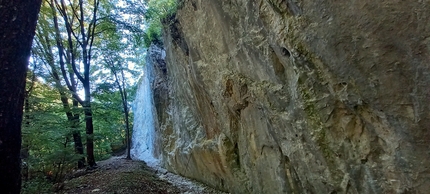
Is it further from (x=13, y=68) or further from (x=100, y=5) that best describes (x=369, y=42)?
(x=100, y=5)

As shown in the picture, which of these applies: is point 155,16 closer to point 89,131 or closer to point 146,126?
point 89,131

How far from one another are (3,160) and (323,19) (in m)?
3.08

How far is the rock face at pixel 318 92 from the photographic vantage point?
2.11m

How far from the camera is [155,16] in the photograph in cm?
977

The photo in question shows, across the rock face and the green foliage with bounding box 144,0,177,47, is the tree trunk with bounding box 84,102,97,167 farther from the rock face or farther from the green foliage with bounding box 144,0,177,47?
the rock face

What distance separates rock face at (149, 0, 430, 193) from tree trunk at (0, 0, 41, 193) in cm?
267

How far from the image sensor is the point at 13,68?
2135mm

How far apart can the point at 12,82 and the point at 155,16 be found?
821cm

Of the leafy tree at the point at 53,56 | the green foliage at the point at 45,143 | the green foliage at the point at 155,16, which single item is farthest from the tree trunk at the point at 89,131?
the green foliage at the point at 155,16

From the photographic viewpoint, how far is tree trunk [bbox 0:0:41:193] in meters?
2.05

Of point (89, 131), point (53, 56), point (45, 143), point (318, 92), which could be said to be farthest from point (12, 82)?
point (53, 56)

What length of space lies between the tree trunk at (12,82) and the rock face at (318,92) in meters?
2.67

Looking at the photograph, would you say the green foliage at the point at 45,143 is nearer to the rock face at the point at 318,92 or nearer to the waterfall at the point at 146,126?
the rock face at the point at 318,92

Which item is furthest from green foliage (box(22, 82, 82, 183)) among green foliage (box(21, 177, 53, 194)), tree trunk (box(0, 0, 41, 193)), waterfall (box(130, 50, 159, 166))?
waterfall (box(130, 50, 159, 166))
